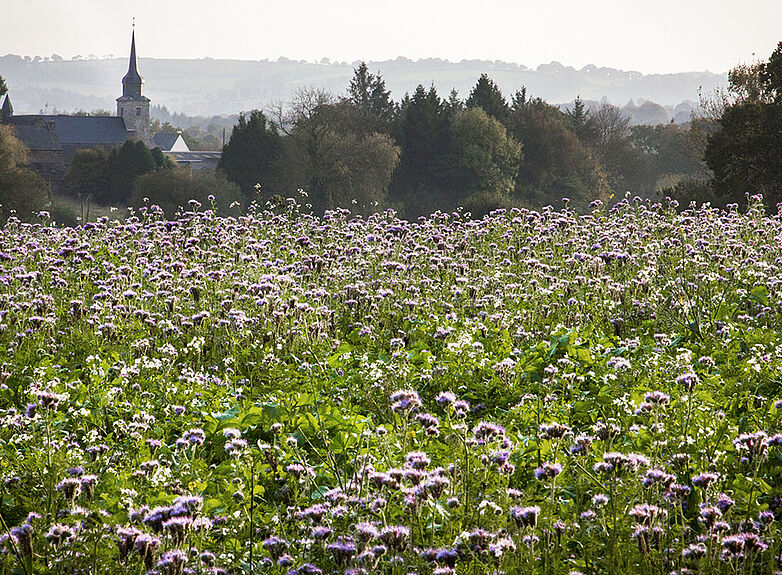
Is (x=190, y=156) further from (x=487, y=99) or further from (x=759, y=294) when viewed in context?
(x=759, y=294)

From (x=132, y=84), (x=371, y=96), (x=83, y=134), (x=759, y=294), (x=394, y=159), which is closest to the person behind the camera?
(x=759, y=294)

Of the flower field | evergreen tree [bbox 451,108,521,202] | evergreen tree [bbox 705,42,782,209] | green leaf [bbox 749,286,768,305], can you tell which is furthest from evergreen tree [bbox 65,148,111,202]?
green leaf [bbox 749,286,768,305]

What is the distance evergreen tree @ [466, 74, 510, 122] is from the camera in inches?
2275

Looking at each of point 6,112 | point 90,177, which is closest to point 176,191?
point 90,177

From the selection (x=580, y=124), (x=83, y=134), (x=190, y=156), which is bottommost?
(x=190, y=156)

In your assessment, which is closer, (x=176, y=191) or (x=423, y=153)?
(x=176, y=191)

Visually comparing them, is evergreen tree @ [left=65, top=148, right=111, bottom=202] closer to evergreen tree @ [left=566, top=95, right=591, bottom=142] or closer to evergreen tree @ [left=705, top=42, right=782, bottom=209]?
evergreen tree @ [left=566, top=95, right=591, bottom=142]

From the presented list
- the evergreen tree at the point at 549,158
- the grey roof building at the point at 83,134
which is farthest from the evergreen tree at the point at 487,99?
the grey roof building at the point at 83,134

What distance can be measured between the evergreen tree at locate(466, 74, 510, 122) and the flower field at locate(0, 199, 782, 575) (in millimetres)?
45341

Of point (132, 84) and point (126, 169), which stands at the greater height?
point (132, 84)

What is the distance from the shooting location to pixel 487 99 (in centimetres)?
5838

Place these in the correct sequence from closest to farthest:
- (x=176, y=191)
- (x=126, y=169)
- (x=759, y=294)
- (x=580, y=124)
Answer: (x=759, y=294) < (x=176, y=191) < (x=126, y=169) < (x=580, y=124)

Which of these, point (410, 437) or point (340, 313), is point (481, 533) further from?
point (340, 313)

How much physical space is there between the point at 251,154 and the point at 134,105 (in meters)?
84.5
